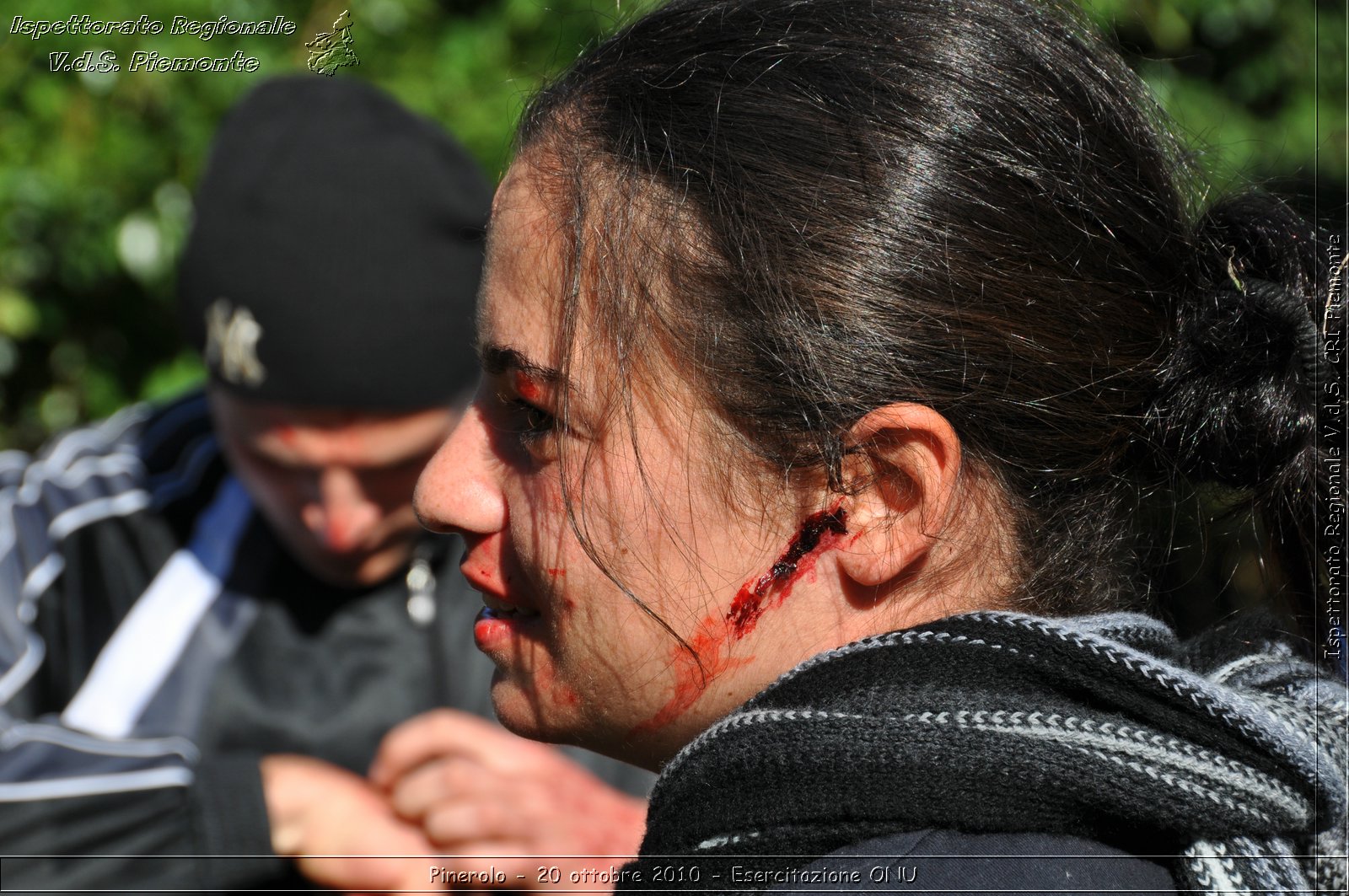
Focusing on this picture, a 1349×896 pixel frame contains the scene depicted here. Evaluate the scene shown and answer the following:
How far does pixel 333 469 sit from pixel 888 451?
1.70 meters

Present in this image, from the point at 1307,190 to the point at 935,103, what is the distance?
1.13 metres

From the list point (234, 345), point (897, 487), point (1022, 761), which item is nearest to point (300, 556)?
point (234, 345)

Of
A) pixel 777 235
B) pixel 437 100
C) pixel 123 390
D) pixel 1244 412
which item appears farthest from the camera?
pixel 123 390

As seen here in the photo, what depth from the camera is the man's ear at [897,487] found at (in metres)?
1.06

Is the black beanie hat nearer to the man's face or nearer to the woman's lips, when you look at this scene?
the man's face

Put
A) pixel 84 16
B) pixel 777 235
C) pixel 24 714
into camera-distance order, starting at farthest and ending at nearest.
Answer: pixel 84 16 → pixel 24 714 → pixel 777 235

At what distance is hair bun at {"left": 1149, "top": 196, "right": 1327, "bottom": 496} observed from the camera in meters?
1.16

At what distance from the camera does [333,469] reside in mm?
2473

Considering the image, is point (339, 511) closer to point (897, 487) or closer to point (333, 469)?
point (333, 469)

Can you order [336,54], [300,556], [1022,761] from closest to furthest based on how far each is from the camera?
1. [1022,761]
2. [336,54]
3. [300,556]

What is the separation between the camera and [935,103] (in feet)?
3.61

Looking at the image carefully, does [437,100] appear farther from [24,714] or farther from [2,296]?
[24,714]

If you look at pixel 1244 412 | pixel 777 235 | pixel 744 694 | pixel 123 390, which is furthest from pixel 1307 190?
pixel 123 390

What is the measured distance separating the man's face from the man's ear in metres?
1.57
